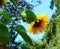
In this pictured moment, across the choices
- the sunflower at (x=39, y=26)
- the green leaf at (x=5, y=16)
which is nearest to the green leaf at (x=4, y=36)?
the green leaf at (x=5, y=16)

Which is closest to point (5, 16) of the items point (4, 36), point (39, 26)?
point (4, 36)

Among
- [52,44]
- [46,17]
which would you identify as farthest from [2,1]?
[52,44]

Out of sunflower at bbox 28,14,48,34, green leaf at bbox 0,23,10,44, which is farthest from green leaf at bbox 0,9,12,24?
sunflower at bbox 28,14,48,34

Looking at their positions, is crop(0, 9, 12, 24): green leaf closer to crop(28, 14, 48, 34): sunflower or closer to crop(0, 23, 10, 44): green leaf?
crop(0, 23, 10, 44): green leaf

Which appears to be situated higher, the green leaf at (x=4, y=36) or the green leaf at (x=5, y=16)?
the green leaf at (x=5, y=16)

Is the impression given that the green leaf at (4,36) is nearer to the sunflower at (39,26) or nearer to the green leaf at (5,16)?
the green leaf at (5,16)

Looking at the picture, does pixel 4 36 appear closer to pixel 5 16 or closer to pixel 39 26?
pixel 5 16

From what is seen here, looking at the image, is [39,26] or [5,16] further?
[39,26]

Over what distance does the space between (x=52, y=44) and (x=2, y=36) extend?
2205 mm

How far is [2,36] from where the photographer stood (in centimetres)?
50

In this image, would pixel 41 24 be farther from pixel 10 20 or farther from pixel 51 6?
pixel 51 6

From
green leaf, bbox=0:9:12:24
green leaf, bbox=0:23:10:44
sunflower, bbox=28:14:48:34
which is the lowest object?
sunflower, bbox=28:14:48:34

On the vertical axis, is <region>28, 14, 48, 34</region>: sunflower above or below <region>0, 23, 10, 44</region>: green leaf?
below

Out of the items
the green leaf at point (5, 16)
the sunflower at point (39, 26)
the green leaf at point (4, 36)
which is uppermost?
the green leaf at point (5, 16)
